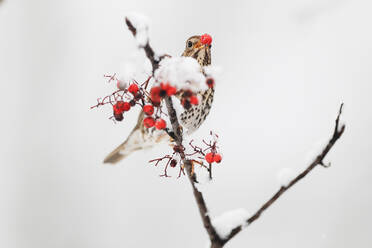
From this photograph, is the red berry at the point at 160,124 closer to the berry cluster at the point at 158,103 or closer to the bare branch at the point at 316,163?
the berry cluster at the point at 158,103

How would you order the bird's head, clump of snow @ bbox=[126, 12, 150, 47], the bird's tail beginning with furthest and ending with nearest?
1. the bird's tail
2. the bird's head
3. clump of snow @ bbox=[126, 12, 150, 47]

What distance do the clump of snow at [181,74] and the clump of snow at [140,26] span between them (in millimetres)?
139

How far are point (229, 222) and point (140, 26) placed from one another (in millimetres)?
622

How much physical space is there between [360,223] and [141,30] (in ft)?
10.1

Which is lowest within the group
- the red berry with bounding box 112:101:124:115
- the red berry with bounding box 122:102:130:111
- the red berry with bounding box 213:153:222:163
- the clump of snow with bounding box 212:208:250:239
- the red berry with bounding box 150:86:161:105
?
the clump of snow with bounding box 212:208:250:239

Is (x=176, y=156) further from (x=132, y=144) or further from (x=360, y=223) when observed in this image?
(x=360, y=223)

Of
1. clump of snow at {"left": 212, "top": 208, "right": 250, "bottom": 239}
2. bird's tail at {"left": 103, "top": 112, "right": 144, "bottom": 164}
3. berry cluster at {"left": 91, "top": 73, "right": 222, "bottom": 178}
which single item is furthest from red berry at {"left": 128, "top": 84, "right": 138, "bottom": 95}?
bird's tail at {"left": 103, "top": 112, "right": 144, "bottom": 164}

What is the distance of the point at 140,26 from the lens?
1.10 metres

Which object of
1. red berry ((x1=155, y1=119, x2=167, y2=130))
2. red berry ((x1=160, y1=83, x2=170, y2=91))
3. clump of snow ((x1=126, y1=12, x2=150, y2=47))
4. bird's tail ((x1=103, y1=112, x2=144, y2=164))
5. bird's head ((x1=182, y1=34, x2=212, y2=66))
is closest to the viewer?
clump of snow ((x1=126, y1=12, x2=150, y2=47))

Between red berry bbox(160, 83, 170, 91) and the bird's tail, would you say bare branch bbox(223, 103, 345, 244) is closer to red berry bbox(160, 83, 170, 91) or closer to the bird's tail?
red berry bbox(160, 83, 170, 91)

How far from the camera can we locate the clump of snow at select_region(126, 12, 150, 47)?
42.6 inches

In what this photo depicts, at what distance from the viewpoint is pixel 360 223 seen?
11.9 ft

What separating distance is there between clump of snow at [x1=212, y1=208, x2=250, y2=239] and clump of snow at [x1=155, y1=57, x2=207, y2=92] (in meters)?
0.40

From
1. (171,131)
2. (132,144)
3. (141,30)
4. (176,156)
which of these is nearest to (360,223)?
(132,144)
